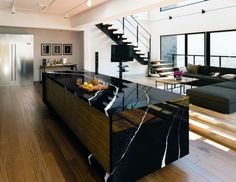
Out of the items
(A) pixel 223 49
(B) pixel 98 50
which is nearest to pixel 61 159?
(A) pixel 223 49

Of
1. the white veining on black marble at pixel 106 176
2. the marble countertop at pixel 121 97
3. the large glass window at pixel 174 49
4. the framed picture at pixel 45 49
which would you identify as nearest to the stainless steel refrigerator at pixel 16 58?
the framed picture at pixel 45 49

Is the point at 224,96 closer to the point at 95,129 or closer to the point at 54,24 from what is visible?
the point at 95,129

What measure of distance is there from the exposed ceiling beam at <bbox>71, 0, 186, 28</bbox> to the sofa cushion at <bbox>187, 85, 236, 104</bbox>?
6.80 feet

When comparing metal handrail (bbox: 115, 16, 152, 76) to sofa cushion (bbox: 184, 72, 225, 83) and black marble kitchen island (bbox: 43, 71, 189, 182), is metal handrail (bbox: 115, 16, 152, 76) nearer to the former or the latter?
sofa cushion (bbox: 184, 72, 225, 83)

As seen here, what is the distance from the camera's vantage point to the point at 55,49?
358 inches

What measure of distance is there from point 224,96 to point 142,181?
3096 millimetres

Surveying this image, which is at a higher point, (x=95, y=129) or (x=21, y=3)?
(x=21, y=3)

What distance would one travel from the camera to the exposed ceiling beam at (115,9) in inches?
189

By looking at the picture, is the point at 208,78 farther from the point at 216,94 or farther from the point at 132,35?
the point at 132,35

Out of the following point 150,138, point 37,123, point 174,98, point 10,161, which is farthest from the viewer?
point 37,123

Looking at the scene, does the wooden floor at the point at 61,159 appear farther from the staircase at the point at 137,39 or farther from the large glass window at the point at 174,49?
the large glass window at the point at 174,49

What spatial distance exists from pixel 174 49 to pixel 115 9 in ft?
17.6

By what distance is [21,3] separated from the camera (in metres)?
6.46

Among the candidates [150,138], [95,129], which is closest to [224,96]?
[150,138]
